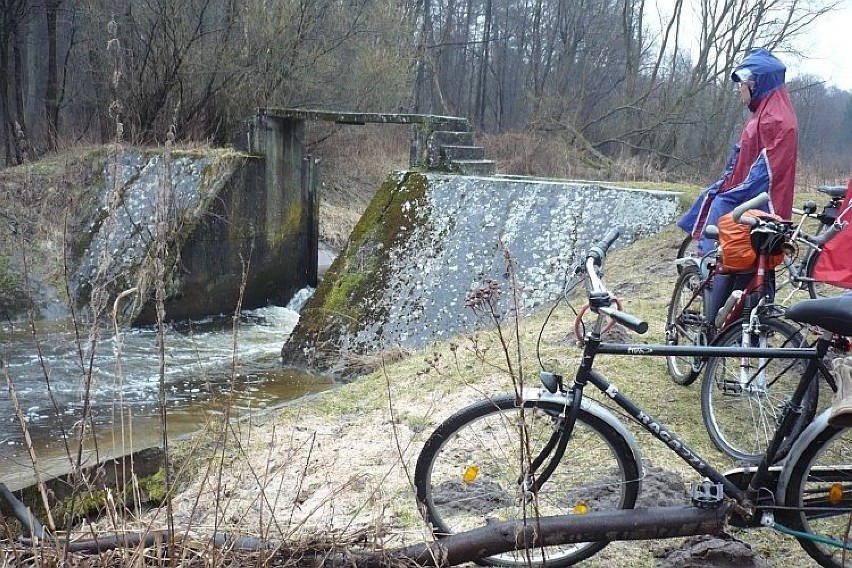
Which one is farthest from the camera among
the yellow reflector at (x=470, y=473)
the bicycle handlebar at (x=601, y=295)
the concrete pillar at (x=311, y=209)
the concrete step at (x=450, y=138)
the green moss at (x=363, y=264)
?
the concrete pillar at (x=311, y=209)

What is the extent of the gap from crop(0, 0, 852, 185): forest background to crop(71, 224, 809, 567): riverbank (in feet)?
18.4

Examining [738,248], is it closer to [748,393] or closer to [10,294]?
[748,393]

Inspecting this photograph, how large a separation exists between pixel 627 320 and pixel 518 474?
0.90m

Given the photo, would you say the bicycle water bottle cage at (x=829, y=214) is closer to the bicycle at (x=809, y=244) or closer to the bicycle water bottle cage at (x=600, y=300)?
the bicycle at (x=809, y=244)

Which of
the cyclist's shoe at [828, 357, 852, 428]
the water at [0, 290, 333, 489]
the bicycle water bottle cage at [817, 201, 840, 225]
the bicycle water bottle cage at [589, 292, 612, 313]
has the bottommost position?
the water at [0, 290, 333, 489]

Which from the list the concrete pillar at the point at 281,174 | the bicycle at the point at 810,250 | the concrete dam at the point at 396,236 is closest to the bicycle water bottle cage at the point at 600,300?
the bicycle at the point at 810,250

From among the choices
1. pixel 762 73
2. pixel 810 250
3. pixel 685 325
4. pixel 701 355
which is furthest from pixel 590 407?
pixel 810 250

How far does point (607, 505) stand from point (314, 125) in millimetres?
18417

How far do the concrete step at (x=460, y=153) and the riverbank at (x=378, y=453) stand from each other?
3.67 m

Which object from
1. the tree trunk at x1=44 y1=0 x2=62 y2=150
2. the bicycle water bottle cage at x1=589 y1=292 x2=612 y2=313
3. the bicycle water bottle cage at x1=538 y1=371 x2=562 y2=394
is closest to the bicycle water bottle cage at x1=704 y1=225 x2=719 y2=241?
the bicycle water bottle cage at x1=589 y1=292 x2=612 y2=313

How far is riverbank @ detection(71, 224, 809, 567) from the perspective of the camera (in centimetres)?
278

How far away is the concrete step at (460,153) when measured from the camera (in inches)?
406

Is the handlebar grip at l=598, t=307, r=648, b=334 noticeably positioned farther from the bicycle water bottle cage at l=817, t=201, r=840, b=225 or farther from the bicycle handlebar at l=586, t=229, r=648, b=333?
the bicycle water bottle cage at l=817, t=201, r=840, b=225

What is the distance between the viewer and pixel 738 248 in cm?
396
